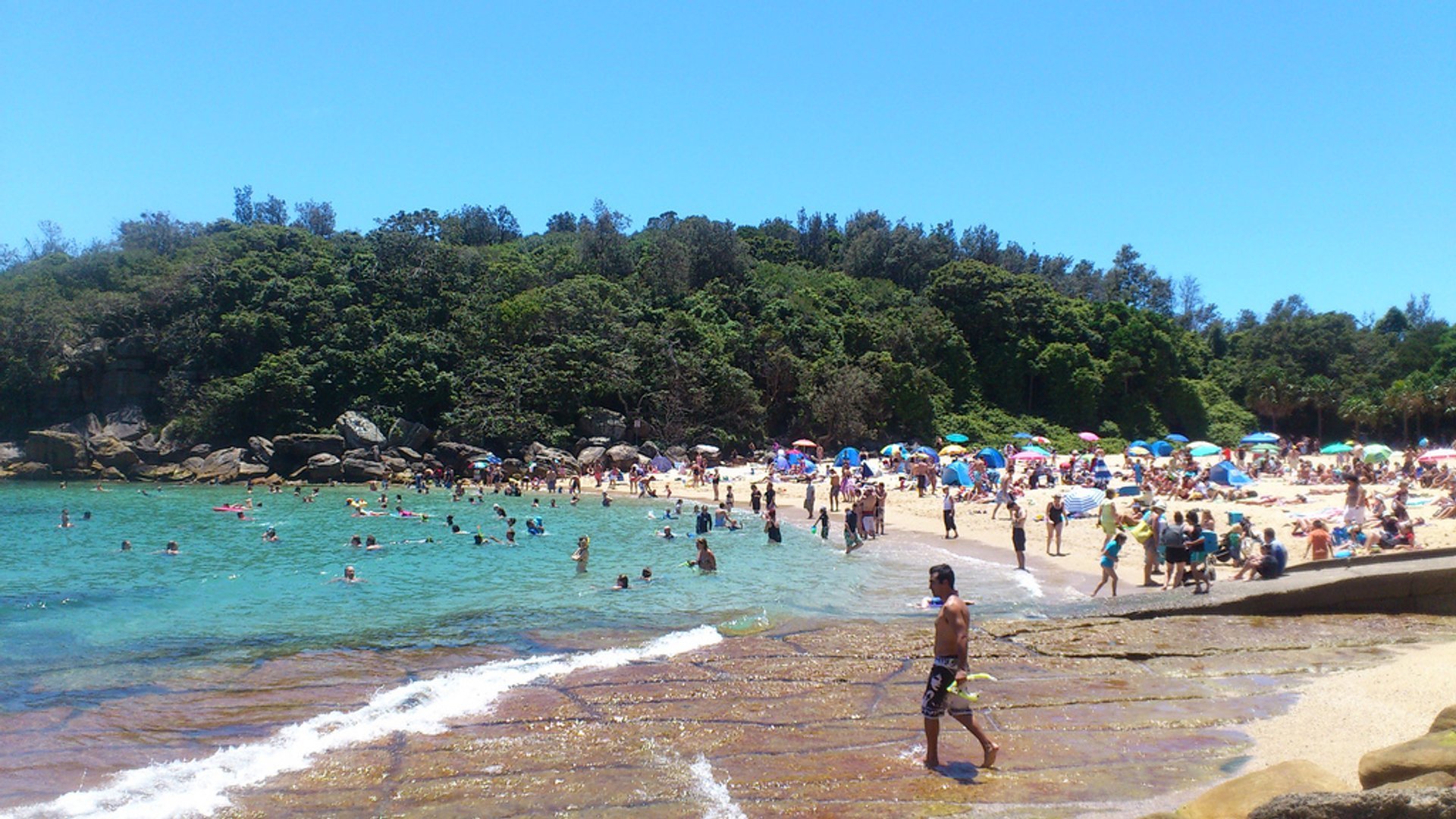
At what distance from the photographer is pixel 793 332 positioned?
49562mm

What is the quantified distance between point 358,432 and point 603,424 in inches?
436

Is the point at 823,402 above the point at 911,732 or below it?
above

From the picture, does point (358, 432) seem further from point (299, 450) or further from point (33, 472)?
point (33, 472)

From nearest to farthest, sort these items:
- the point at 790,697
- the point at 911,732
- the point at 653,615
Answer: the point at 911,732, the point at 790,697, the point at 653,615

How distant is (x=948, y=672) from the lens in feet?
23.0

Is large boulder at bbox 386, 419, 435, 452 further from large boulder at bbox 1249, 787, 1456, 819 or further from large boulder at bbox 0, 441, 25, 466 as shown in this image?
large boulder at bbox 1249, 787, 1456, 819

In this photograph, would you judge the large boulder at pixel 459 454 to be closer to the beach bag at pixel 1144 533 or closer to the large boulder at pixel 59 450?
the large boulder at pixel 59 450

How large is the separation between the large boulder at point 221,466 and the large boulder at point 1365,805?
44.0 meters

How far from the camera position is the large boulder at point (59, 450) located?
142 ft

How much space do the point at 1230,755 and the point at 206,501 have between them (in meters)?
35.5

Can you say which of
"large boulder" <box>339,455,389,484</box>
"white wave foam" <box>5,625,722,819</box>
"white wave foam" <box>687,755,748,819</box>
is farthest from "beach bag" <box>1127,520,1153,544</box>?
"large boulder" <box>339,455,389,484</box>

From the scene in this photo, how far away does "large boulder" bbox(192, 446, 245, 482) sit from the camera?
135 feet

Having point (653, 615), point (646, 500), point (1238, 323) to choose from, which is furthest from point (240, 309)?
point (1238, 323)

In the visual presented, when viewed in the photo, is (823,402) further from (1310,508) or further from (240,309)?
(240,309)
